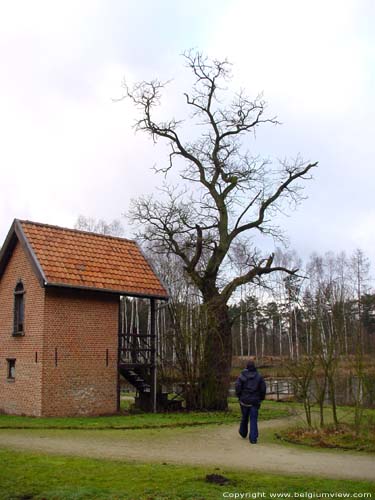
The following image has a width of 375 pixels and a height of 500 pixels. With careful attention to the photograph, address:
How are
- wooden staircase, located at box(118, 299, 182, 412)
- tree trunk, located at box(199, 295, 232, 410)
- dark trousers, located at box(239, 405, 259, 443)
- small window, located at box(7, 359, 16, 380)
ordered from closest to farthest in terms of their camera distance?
dark trousers, located at box(239, 405, 259, 443) < small window, located at box(7, 359, 16, 380) < tree trunk, located at box(199, 295, 232, 410) < wooden staircase, located at box(118, 299, 182, 412)

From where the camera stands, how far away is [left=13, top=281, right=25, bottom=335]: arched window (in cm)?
2158

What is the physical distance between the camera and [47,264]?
20578mm

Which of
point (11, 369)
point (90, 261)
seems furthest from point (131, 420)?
point (90, 261)

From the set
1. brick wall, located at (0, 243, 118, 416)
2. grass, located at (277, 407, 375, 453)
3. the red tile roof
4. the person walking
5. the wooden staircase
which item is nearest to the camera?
grass, located at (277, 407, 375, 453)

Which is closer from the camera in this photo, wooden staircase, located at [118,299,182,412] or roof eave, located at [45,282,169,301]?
roof eave, located at [45,282,169,301]

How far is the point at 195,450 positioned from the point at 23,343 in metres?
10.1

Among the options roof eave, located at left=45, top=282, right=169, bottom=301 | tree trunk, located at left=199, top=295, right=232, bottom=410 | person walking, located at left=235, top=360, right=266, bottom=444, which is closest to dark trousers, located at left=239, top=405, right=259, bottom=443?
person walking, located at left=235, top=360, right=266, bottom=444

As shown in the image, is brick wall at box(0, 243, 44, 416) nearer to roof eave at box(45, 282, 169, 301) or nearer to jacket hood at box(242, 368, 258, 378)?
roof eave at box(45, 282, 169, 301)

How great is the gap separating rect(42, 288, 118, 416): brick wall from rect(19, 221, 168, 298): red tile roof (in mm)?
503

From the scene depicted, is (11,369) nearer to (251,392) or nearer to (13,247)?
(13,247)

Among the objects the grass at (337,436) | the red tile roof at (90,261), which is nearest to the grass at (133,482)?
the grass at (337,436)

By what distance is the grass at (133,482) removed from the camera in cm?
818

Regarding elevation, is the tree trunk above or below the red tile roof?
below

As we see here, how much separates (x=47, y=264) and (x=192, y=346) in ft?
19.1
